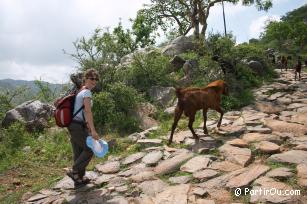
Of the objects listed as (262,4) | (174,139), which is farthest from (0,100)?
(262,4)

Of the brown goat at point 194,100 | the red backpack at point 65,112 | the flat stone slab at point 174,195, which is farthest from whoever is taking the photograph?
the brown goat at point 194,100

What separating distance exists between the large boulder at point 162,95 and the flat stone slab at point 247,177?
779 centimetres

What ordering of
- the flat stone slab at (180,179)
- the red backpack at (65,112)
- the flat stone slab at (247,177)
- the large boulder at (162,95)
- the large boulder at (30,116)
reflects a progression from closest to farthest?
the flat stone slab at (247,177) → the red backpack at (65,112) → the flat stone slab at (180,179) → the large boulder at (30,116) → the large boulder at (162,95)

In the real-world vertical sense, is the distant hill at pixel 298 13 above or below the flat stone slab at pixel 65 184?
above

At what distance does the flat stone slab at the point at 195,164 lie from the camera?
25.1 ft

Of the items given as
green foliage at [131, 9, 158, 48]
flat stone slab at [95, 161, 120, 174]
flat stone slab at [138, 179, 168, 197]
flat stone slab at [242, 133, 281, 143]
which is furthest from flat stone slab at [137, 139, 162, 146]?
green foliage at [131, 9, 158, 48]

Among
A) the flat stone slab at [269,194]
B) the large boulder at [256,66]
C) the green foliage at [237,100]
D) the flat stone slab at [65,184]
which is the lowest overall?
the flat stone slab at [65,184]

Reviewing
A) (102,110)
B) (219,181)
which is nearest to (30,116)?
(102,110)

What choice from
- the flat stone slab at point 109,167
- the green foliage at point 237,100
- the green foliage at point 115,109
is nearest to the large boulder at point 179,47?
the green foliage at point 237,100

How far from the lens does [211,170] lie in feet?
24.5

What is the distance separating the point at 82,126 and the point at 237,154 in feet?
11.6

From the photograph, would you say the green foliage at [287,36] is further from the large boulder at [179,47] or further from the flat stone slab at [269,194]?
the flat stone slab at [269,194]

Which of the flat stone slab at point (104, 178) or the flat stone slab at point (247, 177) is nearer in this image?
the flat stone slab at point (247, 177)

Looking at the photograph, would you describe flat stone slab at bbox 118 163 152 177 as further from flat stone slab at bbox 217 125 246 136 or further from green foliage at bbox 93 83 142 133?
green foliage at bbox 93 83 142 133
